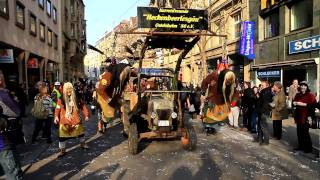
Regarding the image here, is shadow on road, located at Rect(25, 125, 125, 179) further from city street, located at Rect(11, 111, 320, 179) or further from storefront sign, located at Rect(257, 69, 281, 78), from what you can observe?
storefront sign, located at Rect(257, 69, 281, 78)

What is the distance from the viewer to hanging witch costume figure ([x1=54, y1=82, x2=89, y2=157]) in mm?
8578

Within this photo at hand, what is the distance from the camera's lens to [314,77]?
15688mm

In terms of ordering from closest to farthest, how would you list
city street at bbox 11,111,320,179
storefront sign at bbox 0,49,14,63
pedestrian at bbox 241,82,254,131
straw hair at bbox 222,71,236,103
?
city street at bbox 11,111,320,179
straw hair at bbox 222,71,236,103
pedestrian at bbox 241,82,254,131
storefront sign at bbox 0,49,14,63

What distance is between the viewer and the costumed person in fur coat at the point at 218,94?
380 inches

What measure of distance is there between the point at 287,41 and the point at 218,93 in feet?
30.0

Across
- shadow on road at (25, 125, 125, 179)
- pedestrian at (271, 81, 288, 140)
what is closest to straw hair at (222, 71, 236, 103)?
pedestrian at (271, 81, 288, 140)

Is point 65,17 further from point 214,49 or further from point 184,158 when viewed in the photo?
point 184,158

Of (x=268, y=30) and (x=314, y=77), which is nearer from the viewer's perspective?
(x=314, y=77)

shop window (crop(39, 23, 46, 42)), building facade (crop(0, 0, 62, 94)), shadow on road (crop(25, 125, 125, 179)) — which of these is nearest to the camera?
shadow on road (crop(25, 125, 125, 179))

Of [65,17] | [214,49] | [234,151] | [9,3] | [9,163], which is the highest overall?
[65,17]

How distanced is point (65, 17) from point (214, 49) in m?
24.5

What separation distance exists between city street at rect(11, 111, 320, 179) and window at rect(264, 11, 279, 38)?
405 inches

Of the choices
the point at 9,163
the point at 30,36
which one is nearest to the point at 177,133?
the point at 9,163

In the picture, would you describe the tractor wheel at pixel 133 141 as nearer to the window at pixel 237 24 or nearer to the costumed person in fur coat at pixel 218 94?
the costumed person in fur coat at pixel 218 94
